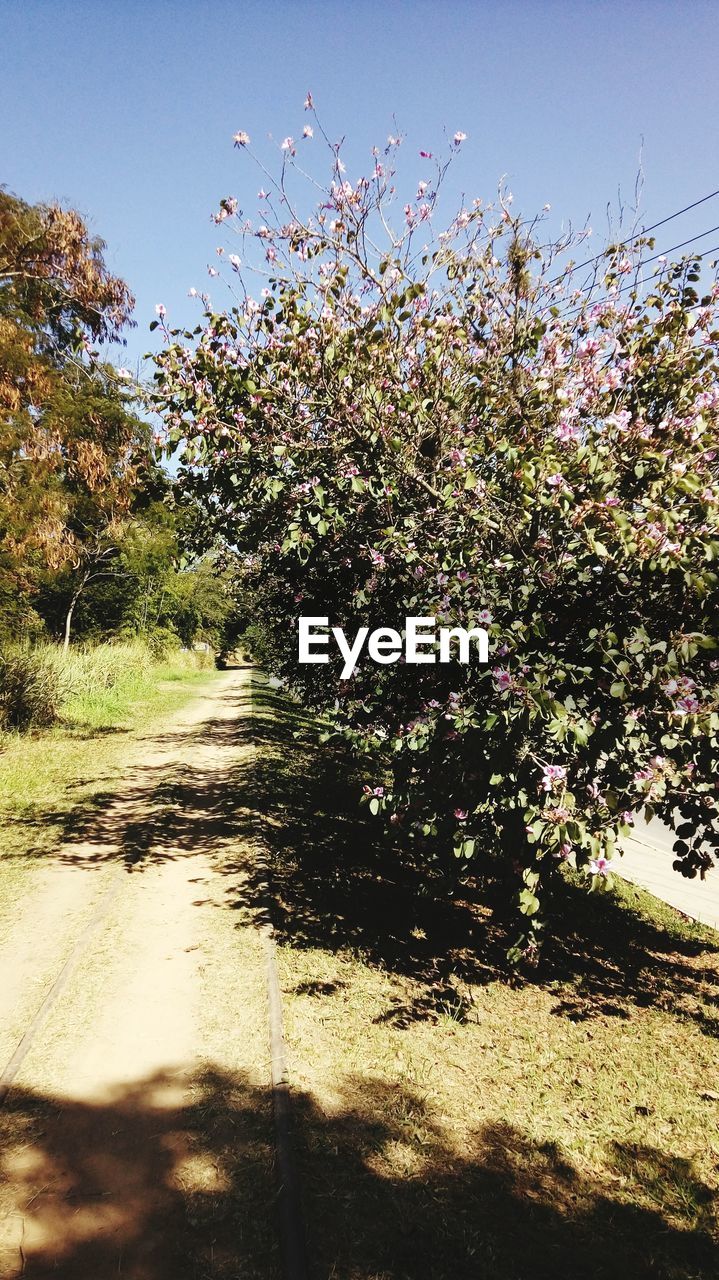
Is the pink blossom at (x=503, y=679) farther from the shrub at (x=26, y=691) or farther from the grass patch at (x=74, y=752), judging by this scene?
the shrub at (x=26, y=691)

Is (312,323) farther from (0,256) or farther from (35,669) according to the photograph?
(35,669)

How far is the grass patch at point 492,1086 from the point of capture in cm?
268

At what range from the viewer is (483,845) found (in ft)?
13.7

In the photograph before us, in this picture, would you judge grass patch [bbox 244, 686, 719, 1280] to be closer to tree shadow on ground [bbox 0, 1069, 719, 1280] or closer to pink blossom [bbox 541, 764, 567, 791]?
tree shadow on ground [bbox 0, 1069, 719, 1280]

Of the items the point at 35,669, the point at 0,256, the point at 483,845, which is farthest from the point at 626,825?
the point at 35,669

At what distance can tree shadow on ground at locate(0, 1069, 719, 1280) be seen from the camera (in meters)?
2.52

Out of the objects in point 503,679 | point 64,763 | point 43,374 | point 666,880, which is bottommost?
point 666,880

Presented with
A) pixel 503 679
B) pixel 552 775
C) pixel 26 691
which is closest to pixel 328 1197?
pixel 552 775

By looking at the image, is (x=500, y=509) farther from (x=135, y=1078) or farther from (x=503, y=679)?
(x=135, y=1078)

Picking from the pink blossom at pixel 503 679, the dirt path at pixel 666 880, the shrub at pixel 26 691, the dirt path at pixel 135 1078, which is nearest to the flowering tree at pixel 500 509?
the pink blossom at pixel 503 679

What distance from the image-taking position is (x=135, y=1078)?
351cm

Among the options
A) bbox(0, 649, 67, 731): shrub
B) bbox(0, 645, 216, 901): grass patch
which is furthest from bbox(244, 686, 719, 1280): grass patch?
bbox(0, 649, 67, 731): shrub

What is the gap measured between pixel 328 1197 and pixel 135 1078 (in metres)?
1.34

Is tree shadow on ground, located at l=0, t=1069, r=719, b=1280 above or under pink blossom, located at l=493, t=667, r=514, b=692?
under
